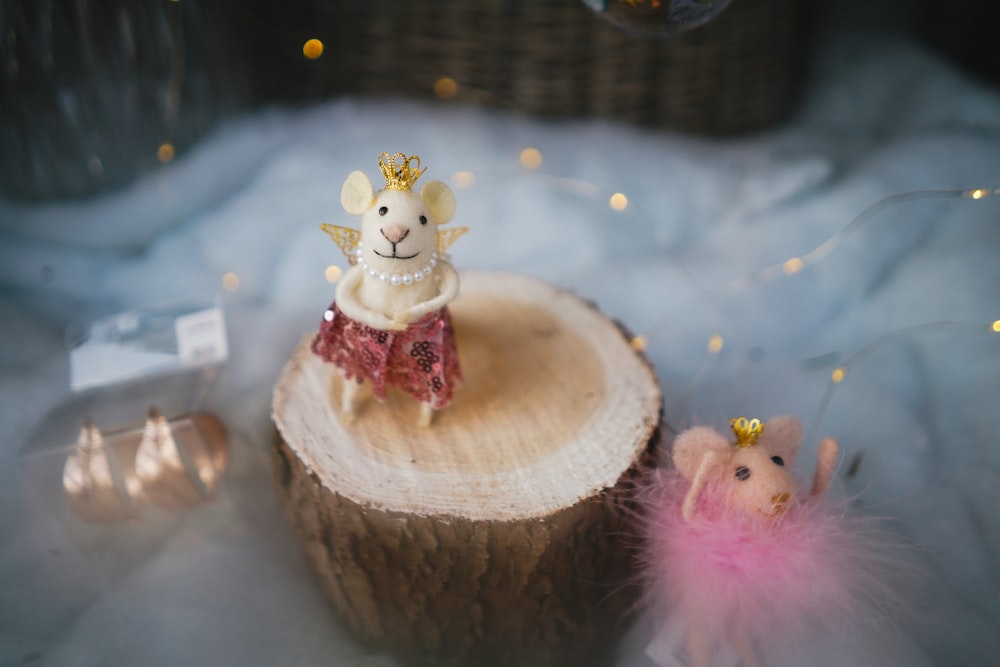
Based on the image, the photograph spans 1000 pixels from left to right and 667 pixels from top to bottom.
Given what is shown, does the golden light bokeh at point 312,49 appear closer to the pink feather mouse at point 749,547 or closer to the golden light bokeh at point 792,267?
the golden light bokeh at point 792,267

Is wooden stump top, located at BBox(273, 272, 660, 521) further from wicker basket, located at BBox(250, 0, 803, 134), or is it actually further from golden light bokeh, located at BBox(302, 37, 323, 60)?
golden light bokeh, located at BBox(302, 37, 323, 60)

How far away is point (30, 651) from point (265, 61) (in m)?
1.12

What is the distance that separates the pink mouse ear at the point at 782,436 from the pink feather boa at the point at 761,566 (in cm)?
6

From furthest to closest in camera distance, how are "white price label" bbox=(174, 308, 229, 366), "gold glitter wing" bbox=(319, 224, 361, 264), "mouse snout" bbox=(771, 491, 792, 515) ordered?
1. "white price label" bbox=(174, 308, 229, 366)
2. "gold glitter wing" bbox=(319, 224, 361, 264)
3. "mouse snout" bbox=(771, 491, 792, 515)

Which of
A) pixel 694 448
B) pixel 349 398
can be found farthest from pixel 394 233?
pixel 694 448

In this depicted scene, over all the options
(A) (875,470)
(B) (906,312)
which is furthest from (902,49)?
(A) (875,470)

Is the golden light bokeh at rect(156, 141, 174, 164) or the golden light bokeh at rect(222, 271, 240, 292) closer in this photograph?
the golden light bokeh at rect(222, 271, 240, 292)

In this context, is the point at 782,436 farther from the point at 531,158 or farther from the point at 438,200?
the point at 531,158

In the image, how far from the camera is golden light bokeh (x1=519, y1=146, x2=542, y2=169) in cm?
160

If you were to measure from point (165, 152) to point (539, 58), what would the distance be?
685 mm

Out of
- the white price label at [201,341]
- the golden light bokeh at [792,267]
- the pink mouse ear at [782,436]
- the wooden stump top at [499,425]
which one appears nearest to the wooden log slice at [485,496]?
the wooden stump top at [499,425]

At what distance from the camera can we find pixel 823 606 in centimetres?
91

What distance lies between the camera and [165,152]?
1581mm

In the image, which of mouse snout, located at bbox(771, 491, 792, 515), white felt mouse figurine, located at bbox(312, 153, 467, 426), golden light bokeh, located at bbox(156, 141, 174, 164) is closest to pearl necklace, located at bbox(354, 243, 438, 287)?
white felt mouse figurine, located at bbox(312, 153, 467, 426)
